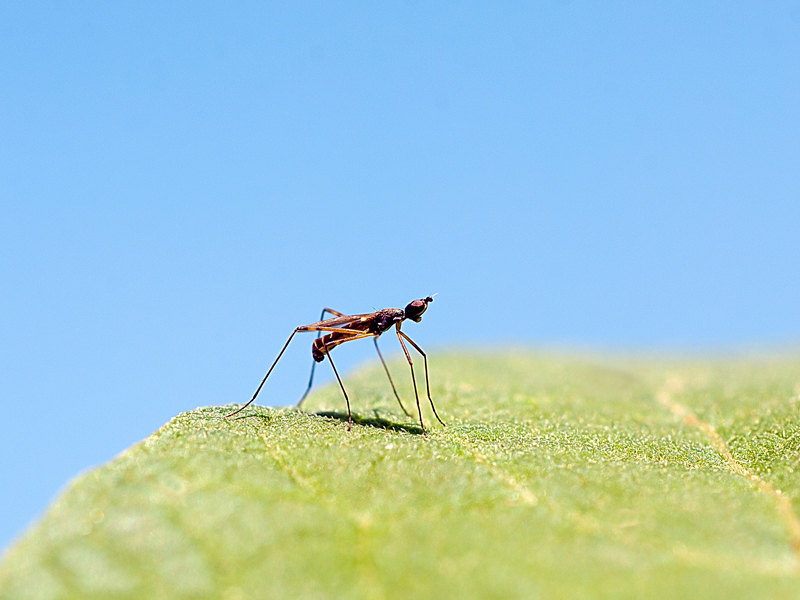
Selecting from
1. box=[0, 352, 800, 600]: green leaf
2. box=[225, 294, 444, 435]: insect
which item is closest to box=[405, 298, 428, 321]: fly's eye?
box=[225, 294, 444, 435]: insect

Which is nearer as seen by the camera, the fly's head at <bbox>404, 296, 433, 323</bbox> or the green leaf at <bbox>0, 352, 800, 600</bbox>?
the green leaf at <bbox>0, 352, 800, 600</bbox>

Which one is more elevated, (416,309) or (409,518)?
(416,309)

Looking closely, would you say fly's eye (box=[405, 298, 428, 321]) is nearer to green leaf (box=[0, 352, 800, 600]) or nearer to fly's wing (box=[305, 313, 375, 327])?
fly's wing (box=[305, 313, 375, 327])

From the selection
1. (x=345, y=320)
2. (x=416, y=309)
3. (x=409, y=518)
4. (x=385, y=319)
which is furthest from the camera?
(x=416, y=309)

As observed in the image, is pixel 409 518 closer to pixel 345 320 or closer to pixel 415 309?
pixel 345 320

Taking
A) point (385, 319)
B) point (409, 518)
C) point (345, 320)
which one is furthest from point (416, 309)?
point (409, 518)

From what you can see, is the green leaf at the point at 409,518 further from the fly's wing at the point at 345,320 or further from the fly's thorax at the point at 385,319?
the fly's thorax at the point at 385,319

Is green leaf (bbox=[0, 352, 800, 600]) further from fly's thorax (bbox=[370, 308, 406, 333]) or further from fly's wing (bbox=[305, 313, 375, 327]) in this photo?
fly's thorax (bbox=[370, 308, 406, 333])

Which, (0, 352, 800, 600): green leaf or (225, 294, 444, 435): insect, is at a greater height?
(225, 294, 444, 435): insect
